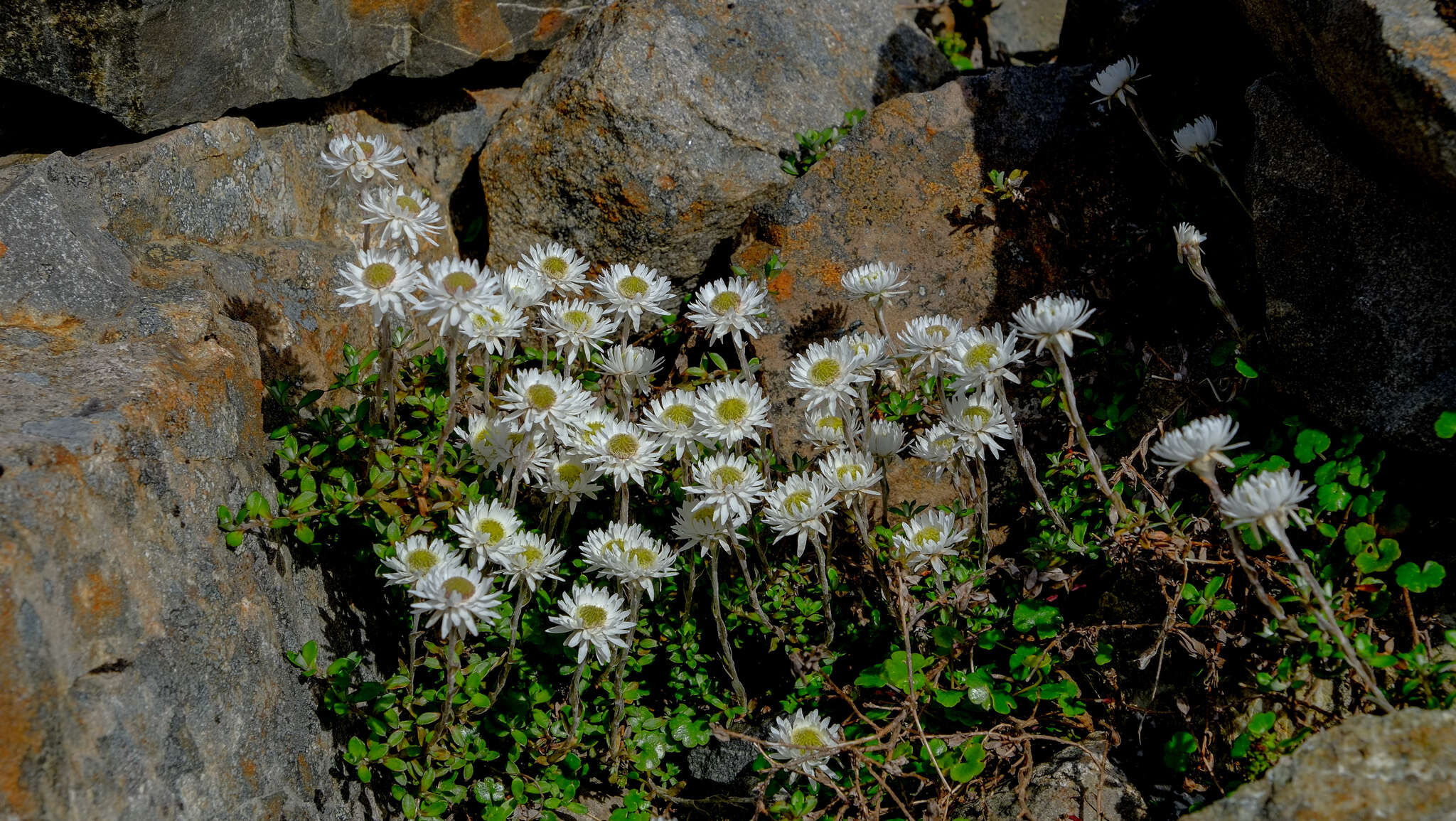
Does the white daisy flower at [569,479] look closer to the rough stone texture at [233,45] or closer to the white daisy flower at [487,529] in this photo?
the white daisy flower at [487,529]

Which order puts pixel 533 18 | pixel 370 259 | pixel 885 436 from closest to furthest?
pixel 370 259 < pixel 885 436 < pixel 533 18

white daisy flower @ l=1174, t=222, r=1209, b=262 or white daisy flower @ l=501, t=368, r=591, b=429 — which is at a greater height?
white daisy flower @ l=1174, t=222, r=1209, b=262

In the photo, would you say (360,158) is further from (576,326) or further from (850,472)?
(850,472)

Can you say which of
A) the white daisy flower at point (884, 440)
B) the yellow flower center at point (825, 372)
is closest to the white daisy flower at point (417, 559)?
the yellow flower center at point (825, 372)

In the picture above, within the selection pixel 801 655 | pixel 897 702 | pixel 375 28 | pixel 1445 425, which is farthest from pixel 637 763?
pixel 375 28

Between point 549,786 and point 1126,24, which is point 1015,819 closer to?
point 549,786

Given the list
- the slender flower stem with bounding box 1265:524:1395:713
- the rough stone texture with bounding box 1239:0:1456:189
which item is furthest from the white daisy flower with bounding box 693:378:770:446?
the rough stone texture with bounding box 1239:0:1456:189

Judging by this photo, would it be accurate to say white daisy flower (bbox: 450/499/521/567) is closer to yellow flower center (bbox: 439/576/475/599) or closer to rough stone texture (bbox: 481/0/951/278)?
yellow flower center (bbox: 439/576/475/599)
